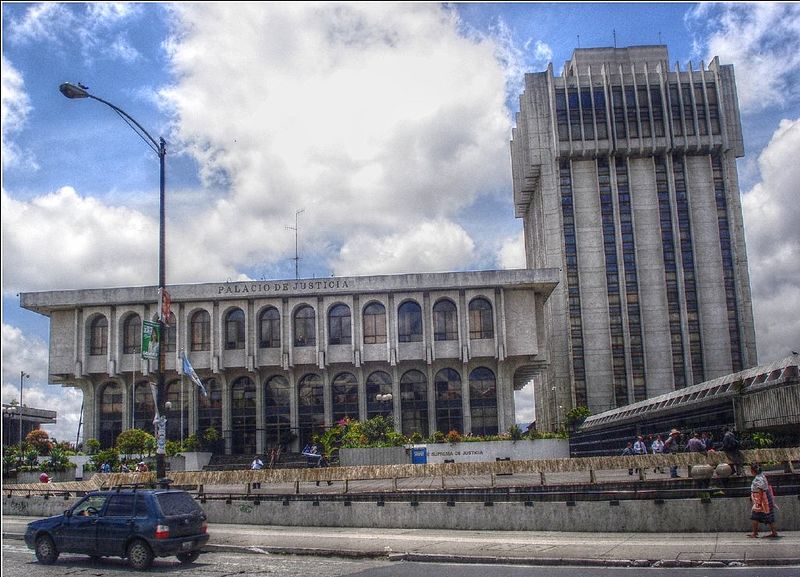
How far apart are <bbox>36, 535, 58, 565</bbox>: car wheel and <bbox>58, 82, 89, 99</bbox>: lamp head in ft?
34.2

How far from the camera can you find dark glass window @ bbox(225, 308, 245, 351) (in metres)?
65.1

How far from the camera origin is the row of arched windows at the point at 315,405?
212 feet

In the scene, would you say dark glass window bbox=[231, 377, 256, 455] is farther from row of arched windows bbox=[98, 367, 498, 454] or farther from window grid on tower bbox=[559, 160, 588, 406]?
window grid on tower bbox=[559, 160, 588, 406]

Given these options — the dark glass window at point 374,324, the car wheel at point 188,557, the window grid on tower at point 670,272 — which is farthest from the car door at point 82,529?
the window grid on tower at point 670,272

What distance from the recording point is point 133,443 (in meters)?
51.2

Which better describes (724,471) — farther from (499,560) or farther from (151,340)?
(151,340)

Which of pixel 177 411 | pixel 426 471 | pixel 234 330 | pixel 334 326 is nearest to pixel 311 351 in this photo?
pixel 334 326

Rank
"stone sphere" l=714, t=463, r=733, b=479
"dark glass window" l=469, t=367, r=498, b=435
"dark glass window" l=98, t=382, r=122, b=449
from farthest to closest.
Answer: "dark glass window" l=98, t=382, r=122, b=449
"dark glass window" l=469, t=367, r=498, b=435
"stone sphere" l=714, t=463, r=733, b=479

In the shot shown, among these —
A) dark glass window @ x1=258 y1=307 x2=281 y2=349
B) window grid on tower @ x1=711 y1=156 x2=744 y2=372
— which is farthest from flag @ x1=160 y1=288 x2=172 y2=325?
window grid on tower @ x1=711 y1=156 x2=744 y2=372

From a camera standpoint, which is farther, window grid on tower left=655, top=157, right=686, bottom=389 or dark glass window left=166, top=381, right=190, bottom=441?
window grid on tower left=655, top=157, right=686, bottom=389

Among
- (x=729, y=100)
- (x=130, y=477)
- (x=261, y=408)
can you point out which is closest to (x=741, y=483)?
(x=130, y=477)

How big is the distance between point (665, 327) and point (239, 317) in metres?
44.7

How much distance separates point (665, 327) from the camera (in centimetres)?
8550

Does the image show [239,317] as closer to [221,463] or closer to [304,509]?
[221,463]
